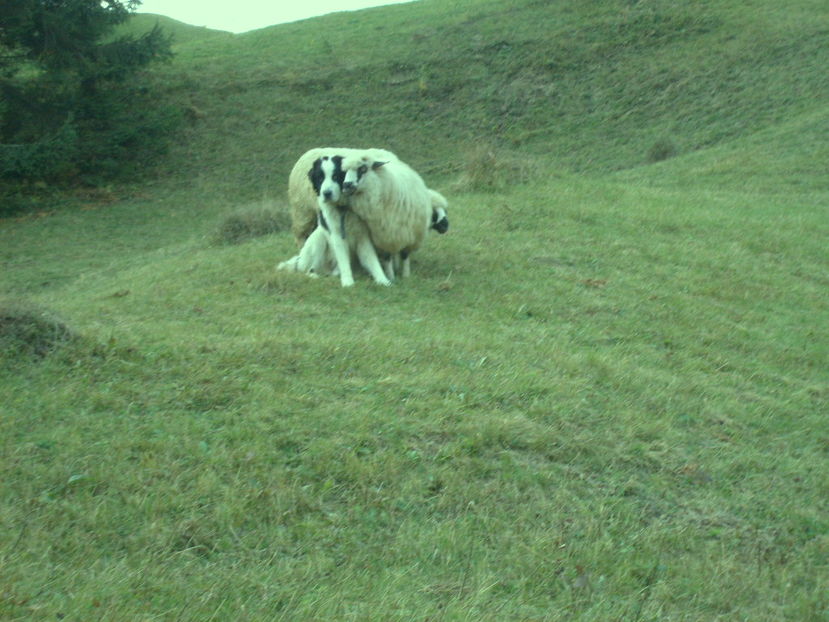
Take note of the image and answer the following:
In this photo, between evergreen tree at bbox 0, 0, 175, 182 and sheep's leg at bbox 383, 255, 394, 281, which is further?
evergreen tree at bbox 0, 0, 175, 182

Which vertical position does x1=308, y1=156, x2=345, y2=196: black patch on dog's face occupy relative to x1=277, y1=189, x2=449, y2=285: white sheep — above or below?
above

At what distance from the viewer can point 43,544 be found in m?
4.81

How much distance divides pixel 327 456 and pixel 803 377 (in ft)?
19.3

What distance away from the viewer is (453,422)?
22.6 feet

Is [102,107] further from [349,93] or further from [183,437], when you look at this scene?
[183,437]

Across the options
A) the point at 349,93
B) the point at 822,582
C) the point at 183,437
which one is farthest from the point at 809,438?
the point at 349,93

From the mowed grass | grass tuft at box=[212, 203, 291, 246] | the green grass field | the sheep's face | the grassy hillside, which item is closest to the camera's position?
the mowed grass

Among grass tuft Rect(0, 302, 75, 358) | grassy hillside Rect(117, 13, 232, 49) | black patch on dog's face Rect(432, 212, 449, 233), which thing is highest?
grassy hillside Rect(117, 13, 232, 49)

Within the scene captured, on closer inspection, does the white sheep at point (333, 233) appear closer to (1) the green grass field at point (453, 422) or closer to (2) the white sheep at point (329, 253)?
(2) the white sheep at point (329, 253)

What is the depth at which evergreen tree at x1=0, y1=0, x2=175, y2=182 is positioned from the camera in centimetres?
2555

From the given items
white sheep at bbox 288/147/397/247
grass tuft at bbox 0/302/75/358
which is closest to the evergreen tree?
white sheep at bbox 288/147/397/247

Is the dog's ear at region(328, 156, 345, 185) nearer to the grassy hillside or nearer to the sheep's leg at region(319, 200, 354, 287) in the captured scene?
the sheep's leg at region(319, 200, 354, 287)

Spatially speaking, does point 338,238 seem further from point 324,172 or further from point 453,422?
point 453,422

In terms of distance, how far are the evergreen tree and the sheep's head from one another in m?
16.5
